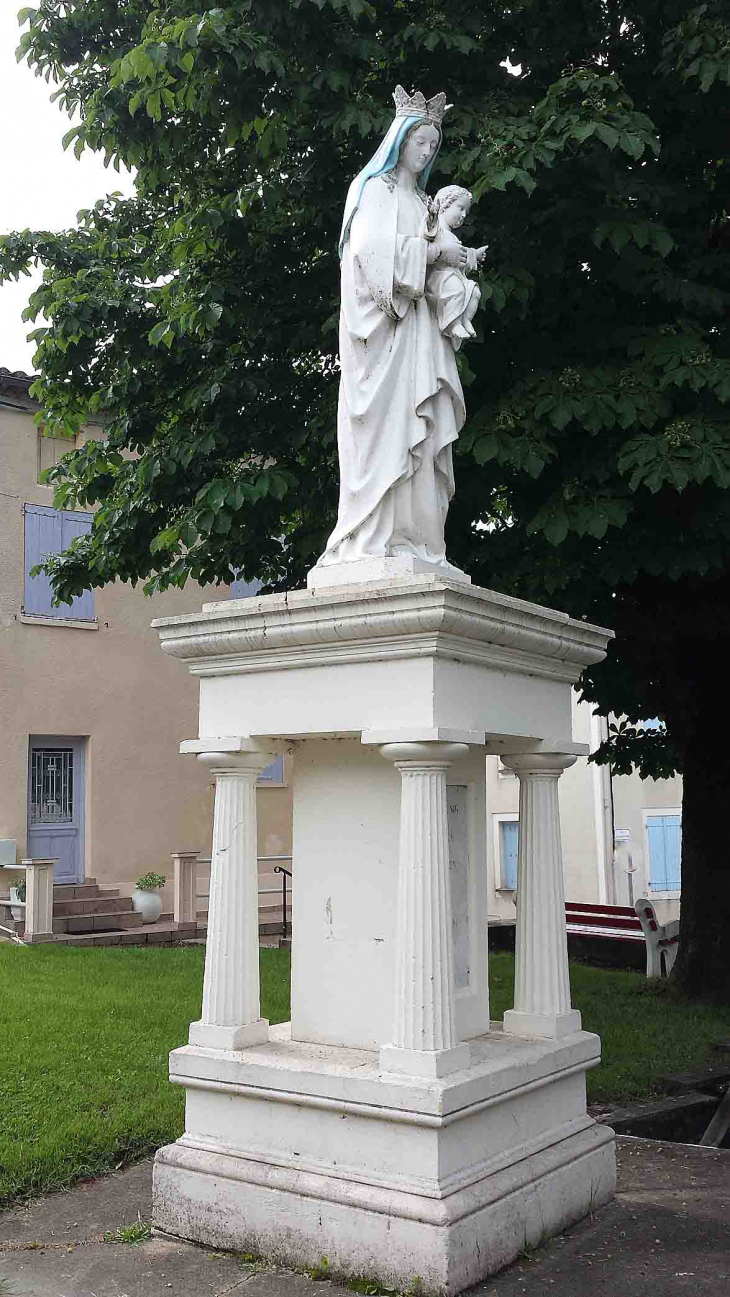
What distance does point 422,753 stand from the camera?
4.55m

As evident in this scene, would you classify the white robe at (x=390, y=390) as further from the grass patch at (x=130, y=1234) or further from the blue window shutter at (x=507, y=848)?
the blue window shutter at (x=507, y=848)

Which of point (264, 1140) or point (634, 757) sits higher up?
point (634, 757)

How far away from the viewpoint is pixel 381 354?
5.10 metres

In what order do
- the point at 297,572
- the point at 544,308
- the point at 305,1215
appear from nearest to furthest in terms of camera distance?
the point at 305,1215, the point at 544,308, the point at 297,572

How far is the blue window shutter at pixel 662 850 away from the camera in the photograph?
68.1 ft

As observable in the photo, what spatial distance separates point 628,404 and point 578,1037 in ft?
11.6

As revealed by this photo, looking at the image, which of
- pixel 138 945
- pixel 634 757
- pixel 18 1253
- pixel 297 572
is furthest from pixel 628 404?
pixel 138 945

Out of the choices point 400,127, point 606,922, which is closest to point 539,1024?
point 400,127

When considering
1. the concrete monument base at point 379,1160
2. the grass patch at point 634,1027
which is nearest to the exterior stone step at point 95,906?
the grass patch at point 634,1027

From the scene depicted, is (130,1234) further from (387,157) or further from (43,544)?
(43,544)

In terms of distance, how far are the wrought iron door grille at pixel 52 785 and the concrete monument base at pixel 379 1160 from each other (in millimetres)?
12299

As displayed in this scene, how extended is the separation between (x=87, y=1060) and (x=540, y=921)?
349 cm

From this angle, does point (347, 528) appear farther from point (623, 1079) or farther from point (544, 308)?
point (623, 1079)

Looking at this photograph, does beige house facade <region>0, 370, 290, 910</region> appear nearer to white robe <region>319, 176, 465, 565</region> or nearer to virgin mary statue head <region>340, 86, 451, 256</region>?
virgin mary statue head <region>340, 86, 451, 256</region>
